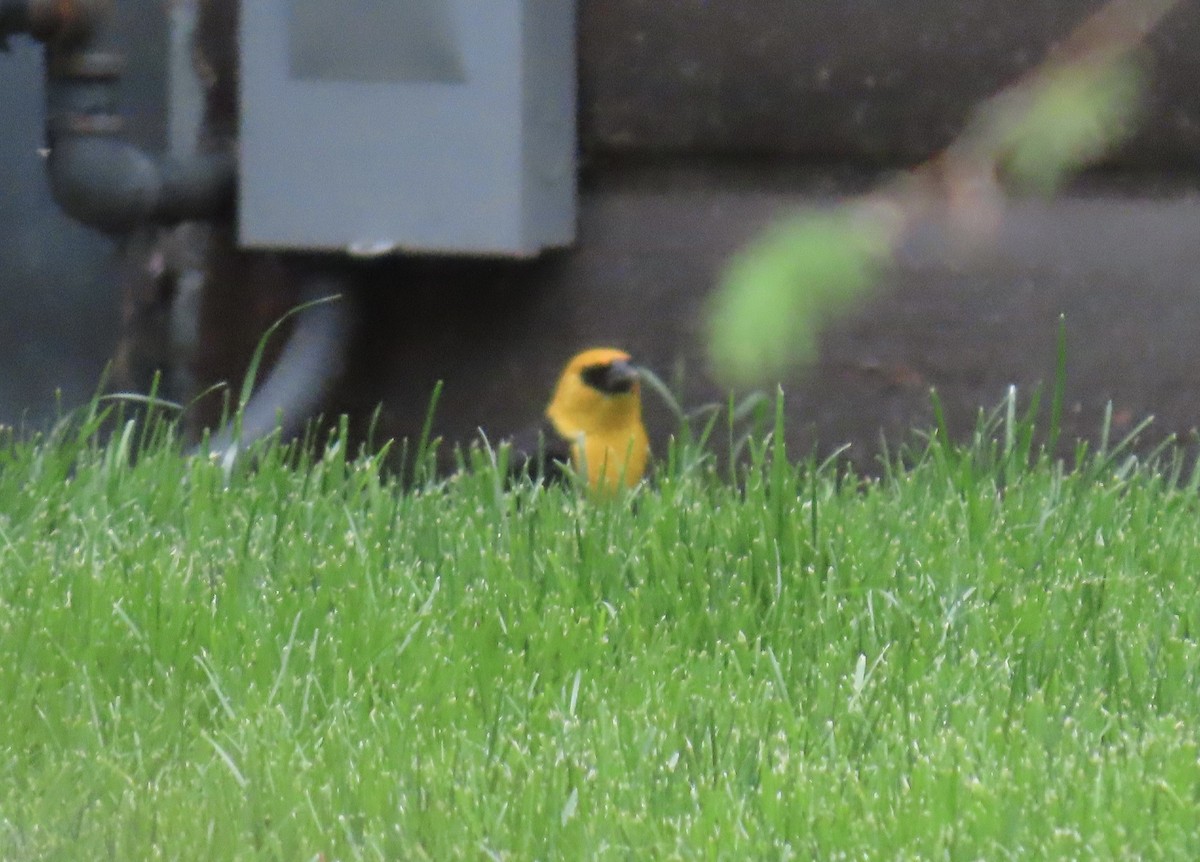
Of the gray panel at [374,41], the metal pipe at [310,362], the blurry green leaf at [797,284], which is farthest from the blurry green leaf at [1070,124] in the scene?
the metal pipe at [310,362]

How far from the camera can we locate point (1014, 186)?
3717mm

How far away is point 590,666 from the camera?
228 cm


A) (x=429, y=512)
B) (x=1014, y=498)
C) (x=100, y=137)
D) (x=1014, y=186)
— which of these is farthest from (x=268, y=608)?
(x=1014, y=186)

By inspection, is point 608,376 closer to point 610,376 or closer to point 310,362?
point 610,376

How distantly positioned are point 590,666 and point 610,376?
4.94ft

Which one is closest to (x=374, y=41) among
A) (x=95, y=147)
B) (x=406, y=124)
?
(x=406, y=124)

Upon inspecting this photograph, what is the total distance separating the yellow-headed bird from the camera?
12.2ft

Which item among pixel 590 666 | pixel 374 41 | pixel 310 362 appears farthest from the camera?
pixel 310 362

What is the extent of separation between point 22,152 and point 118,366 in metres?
0.56

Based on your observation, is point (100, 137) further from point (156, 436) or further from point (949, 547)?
point (949, 547)

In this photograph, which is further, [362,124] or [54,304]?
[54,304]

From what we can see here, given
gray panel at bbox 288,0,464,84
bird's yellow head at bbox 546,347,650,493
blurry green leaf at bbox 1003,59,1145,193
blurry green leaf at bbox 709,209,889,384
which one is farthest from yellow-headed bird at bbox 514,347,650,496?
blurry green leaf at bbox 1003,59,1145,193

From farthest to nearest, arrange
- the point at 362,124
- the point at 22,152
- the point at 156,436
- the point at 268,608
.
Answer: the point at 22,152 → the point at 362,124 → the point at 156,436 → the point at 268,608

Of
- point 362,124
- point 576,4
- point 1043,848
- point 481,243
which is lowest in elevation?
point 1043,848
